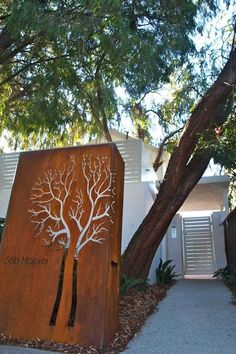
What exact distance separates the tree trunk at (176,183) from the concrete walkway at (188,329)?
1.08 metres

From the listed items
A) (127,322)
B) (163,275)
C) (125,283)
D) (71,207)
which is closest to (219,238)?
(163,275)

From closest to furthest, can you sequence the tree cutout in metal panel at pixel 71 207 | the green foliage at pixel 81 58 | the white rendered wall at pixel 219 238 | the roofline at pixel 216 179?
the tree cutout in metal panel at pixel 71 207 → the green foliage at pixel 81 58 → the roofline at pixel 216 179 → the white rendered wall at pixel 219 238

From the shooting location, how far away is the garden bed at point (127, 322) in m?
4.66

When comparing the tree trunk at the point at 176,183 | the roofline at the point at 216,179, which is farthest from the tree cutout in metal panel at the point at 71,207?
the roofline at the point at 216,179

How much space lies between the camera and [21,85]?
11031 millimetres

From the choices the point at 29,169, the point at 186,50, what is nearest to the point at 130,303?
the point at 29,169

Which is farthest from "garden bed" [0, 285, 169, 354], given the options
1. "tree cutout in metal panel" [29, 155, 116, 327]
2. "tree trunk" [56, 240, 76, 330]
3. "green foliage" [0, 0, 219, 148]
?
"green foliage" [0, 0, 219, 148]

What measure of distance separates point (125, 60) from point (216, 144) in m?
2.32

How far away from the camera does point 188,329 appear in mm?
5824

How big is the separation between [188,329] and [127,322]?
905mm

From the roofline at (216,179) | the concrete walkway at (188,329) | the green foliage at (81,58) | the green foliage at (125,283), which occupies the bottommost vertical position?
the concrete walkway at (188,329)

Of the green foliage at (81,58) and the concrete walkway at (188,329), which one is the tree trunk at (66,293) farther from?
the green foliage at (81,58)

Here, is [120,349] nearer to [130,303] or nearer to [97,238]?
[97,238]

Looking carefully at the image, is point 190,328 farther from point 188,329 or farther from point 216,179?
point 216,179
